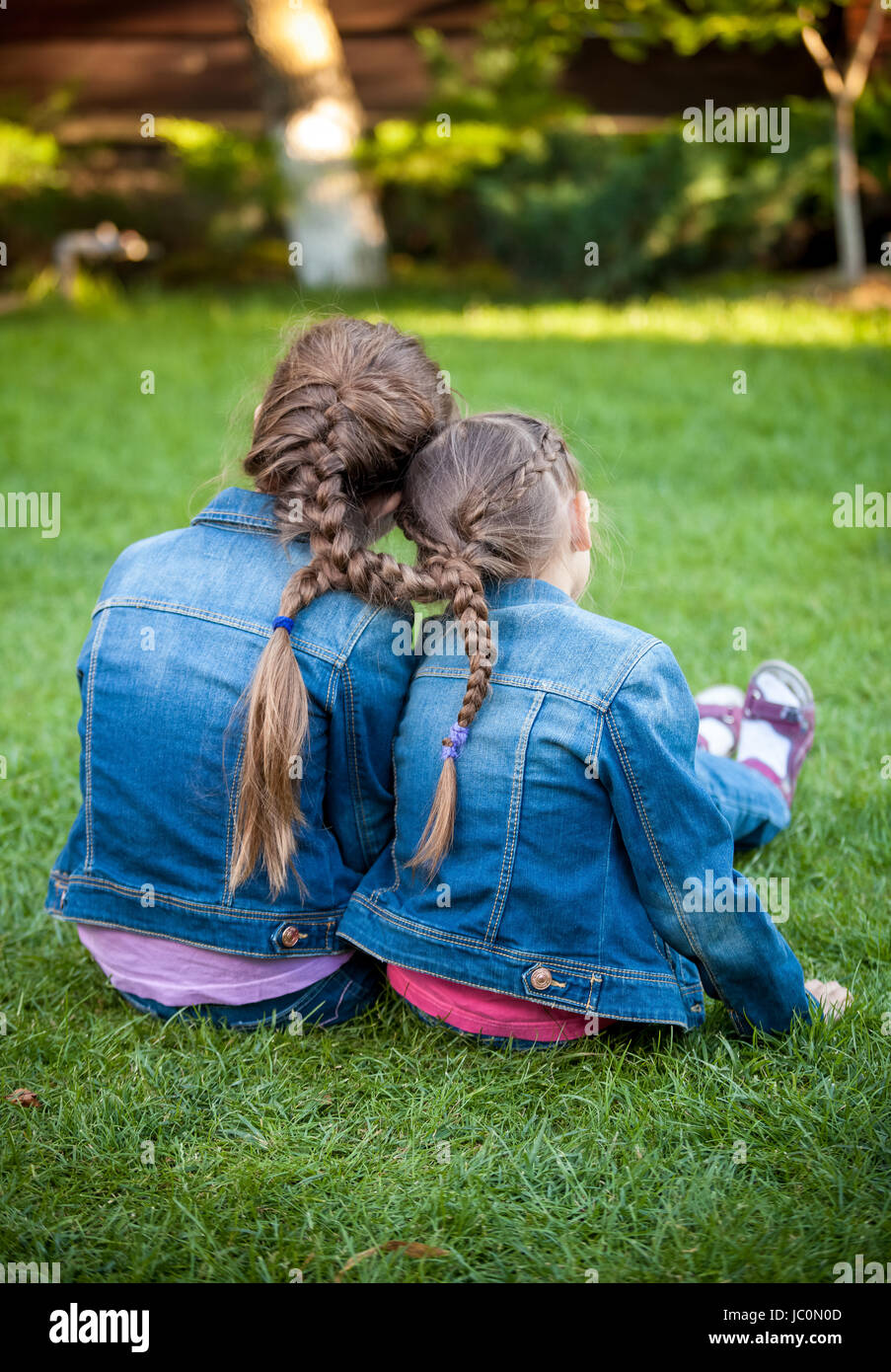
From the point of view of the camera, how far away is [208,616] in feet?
6.17

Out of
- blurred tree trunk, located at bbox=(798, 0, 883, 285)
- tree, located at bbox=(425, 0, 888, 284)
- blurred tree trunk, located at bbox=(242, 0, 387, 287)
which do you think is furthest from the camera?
blurred tree trunk, located at bbox=(242, 0, 387, 287)

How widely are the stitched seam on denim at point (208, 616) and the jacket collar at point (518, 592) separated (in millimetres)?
268

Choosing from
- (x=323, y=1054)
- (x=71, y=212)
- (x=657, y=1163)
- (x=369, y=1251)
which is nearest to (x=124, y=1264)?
(x=369, y=1251)

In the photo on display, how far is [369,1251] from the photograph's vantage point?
164 centimetres

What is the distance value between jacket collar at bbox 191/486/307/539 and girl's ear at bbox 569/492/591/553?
436 millimetres

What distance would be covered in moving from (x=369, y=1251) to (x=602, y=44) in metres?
11.4

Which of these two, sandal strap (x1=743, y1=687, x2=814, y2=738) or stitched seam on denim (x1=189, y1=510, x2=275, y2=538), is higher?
stitched seam on denim (x1=189, y1=510, x2=275, y2=538)

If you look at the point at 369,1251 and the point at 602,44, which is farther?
the point at 602,44

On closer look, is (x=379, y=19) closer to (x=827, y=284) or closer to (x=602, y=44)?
(x=602, y=44)

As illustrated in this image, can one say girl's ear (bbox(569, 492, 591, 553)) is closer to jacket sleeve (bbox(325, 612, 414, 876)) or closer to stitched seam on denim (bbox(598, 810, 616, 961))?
jacket sleeve (bbox(325, 612, 414, 876))

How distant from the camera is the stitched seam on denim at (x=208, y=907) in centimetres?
195

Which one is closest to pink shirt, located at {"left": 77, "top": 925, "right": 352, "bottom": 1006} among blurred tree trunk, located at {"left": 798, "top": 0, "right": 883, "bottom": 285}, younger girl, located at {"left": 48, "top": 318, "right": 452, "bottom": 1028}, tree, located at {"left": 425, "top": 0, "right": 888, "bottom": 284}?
younger girl, located at {"left": 48, "top": 318, "right": 452, "bottom": 1028}

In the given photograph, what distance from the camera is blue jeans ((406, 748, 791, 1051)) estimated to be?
2.50 metres

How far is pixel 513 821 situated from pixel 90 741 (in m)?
0.70
